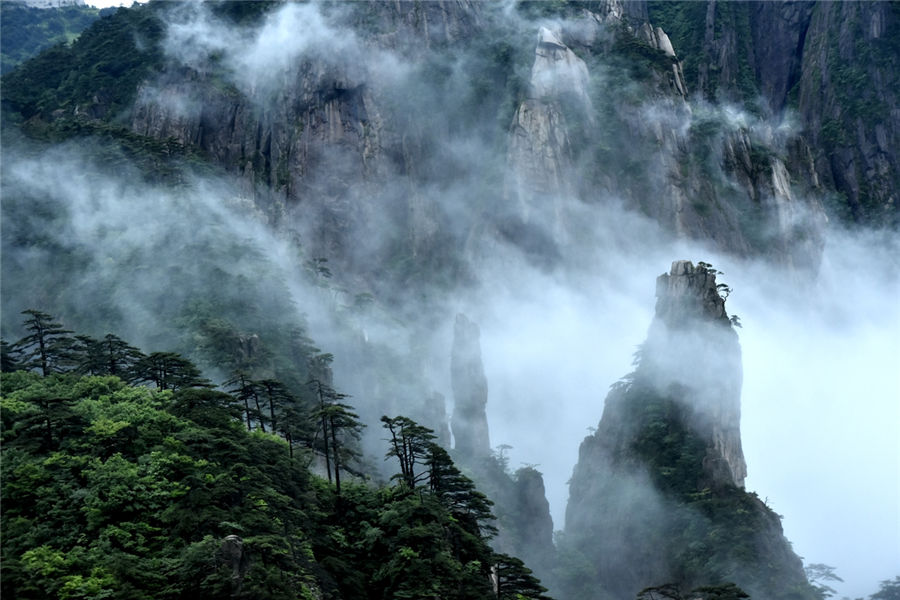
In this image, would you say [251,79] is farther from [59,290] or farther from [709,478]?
[709,478]

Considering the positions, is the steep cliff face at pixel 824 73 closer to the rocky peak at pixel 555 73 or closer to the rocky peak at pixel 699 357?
the rocky peak at pixel 555 73

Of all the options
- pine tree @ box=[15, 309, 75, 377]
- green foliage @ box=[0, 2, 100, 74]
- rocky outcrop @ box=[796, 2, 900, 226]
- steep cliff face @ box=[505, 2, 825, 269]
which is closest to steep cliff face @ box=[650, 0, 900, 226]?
rocky outcrop @ box=[796, 2, 900, 226]

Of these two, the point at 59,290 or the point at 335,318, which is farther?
the point at 335,318

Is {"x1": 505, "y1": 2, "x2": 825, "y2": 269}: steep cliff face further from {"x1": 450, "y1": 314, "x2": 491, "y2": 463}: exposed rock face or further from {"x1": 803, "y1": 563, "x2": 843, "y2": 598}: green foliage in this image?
{"x1": 803, "y1": 563, "x2": 843, "y2": 598}: green foliage

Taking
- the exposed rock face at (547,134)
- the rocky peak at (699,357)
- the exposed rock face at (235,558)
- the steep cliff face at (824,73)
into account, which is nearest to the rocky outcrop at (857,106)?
the steep cliff face at (824,73)

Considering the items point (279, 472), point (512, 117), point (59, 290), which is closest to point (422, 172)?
point (512, 117)

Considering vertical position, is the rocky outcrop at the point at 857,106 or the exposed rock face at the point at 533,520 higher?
the rocky outcrop at the point at 857,106
